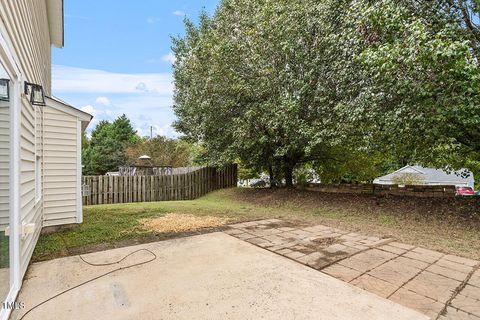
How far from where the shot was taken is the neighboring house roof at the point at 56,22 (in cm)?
643

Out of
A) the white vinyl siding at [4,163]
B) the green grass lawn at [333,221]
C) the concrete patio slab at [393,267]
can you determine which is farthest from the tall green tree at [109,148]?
the white vinyl siding at [4,163]

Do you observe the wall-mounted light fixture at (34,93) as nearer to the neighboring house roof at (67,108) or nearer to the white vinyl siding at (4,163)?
the white vinyl siding at (4,163)

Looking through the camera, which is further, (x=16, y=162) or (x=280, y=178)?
(x=280, y=178)

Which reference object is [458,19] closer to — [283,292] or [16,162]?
[283,292]

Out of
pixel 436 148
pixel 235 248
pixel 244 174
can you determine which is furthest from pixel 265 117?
pixel 244 174

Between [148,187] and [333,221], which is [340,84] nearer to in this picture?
[333,221]

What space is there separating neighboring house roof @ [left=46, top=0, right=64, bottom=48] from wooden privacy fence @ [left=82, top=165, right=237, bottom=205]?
4.32 meters

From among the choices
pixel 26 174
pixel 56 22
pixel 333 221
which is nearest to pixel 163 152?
pixel 56 22

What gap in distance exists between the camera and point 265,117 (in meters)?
8.02

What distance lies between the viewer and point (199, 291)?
2576 mm

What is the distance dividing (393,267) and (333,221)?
8.71ft

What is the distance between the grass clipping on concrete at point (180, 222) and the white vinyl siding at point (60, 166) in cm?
133

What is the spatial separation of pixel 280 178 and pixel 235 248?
7.43 meters

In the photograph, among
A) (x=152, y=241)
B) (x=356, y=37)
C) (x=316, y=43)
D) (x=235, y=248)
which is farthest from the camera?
(x=316, y=43)
